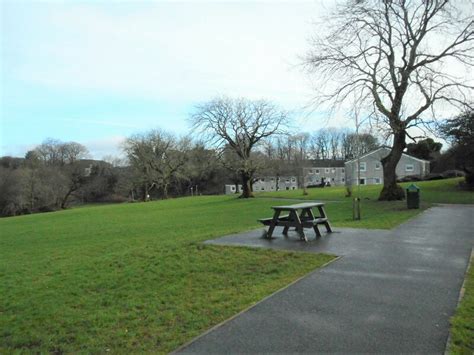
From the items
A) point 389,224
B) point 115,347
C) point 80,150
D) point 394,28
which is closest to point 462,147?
point 394,28

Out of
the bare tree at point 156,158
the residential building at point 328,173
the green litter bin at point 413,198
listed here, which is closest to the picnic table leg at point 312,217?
the green litter bin at point 413,198

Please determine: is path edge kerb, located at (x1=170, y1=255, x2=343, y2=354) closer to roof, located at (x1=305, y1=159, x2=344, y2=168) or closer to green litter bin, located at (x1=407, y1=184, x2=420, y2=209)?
green litter bin, located at (x1=407, y1=184, x2=420, y2=209)

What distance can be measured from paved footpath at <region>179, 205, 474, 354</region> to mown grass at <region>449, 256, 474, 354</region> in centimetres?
10

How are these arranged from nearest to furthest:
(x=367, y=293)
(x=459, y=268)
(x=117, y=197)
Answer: (x=367, y=293) → (x=459, y=268) → (x=117, y=197)

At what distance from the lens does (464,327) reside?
450cm

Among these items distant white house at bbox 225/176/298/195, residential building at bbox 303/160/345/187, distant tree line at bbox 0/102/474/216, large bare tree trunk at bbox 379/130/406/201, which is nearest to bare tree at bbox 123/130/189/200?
distant tree line at bbox 0/102/474/216

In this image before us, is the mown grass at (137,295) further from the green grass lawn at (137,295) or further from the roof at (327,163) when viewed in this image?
the roof at (327,163)

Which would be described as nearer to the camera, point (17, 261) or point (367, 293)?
point (367, 293)

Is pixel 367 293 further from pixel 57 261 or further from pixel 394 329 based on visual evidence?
pixel 57 261

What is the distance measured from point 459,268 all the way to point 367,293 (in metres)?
2.42

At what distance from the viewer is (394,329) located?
452 centimetres

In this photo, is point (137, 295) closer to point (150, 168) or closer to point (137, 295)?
point (137, 295)

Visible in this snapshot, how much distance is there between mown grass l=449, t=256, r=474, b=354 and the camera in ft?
13.1

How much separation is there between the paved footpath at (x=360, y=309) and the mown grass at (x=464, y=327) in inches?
3.7
